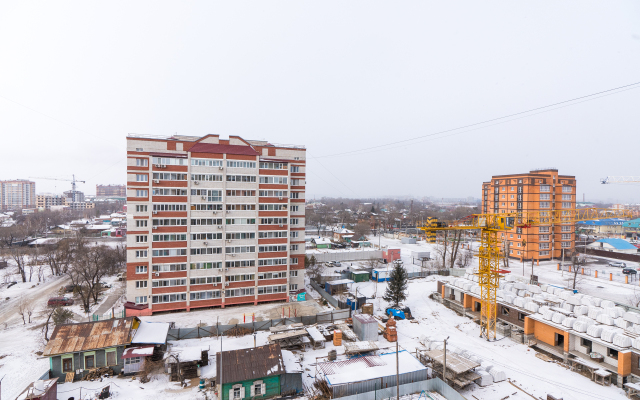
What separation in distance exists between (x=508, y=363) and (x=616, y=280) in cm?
3728

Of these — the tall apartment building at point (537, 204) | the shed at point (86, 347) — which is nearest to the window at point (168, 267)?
the shed at point (86, 347)

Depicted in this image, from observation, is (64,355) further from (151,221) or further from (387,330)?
(387,330)

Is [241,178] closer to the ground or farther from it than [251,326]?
farther from it

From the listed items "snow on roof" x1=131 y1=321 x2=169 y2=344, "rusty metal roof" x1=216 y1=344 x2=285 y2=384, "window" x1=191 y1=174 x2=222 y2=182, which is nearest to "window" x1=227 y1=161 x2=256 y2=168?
"window" x1=191 y1=174 x2=222 y2=182

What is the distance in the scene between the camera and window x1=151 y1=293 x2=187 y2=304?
98.0ft

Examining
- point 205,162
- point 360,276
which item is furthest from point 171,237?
point 360,276

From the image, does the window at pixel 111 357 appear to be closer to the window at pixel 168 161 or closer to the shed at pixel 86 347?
the shed at pixel 86 347

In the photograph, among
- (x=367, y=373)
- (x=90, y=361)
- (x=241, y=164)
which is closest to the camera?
(x=367, y=373)

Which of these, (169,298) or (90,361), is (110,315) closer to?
(169,298)

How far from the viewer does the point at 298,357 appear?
71.7 feet

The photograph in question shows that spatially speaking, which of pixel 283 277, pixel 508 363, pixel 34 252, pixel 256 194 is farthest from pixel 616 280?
pixel 34 252

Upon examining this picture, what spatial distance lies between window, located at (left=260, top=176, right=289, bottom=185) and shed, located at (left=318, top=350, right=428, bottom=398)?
1970 cm

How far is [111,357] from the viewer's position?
2006cm

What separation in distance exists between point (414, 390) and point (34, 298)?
1626 inches
